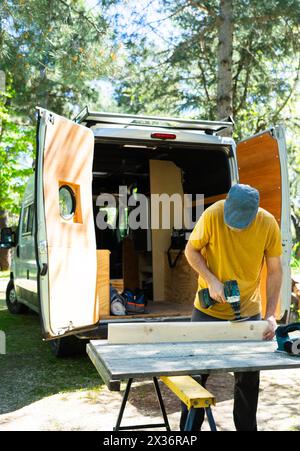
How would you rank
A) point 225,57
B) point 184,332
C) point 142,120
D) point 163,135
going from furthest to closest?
point 225,57
point 142,120
point 163,135
point 184,332

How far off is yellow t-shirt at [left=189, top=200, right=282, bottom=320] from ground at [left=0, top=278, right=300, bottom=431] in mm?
1182

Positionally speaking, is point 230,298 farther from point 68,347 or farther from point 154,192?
point 154,192

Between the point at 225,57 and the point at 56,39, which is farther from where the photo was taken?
the point at 225,57

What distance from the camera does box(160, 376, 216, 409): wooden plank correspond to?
2.20m

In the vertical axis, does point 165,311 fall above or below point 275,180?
below

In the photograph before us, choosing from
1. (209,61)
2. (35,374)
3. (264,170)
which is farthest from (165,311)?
(209,61)

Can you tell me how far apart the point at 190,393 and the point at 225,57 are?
855 cm

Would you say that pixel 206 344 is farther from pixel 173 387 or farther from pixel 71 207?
pixel 71 207

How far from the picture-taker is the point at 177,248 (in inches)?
300

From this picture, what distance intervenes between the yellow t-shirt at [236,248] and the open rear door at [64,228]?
5.76 feet

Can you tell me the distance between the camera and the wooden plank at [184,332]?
2869 millimetres

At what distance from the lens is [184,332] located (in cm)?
297

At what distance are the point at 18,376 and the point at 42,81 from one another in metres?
11.3

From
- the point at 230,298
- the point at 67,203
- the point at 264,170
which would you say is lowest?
the point at 230,298
